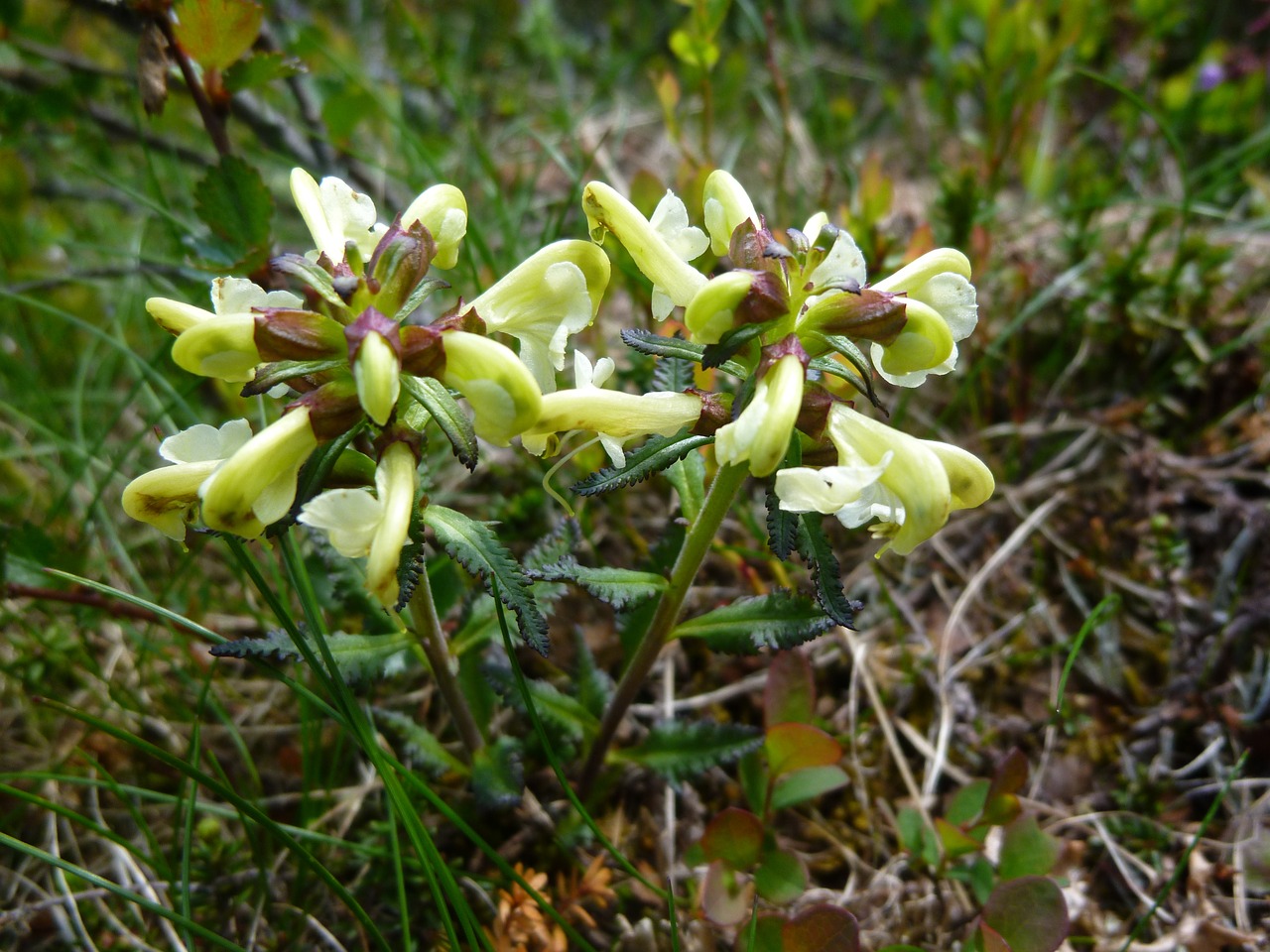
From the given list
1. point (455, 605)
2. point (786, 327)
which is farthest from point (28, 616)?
point (786, 327)

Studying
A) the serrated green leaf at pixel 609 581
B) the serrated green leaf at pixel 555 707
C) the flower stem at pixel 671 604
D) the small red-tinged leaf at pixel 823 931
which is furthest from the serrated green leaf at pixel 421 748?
the small red-tinged leaf at pixel 823 931

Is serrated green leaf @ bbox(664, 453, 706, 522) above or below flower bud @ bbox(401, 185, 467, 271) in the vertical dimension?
below

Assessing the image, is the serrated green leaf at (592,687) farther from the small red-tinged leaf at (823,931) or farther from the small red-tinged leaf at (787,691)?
the small red-tinged leaf at (823,931)

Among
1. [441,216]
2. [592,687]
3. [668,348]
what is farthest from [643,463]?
[592,687]

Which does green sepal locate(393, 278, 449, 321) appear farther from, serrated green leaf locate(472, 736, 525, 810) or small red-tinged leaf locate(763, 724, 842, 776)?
small red-tinged leaf locate(763, 724, 842, 776)

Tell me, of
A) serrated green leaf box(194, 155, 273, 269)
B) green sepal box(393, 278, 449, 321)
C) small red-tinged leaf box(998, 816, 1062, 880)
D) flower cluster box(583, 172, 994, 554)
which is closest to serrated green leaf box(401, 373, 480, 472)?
green sepal box(393, 278, 449, 321)

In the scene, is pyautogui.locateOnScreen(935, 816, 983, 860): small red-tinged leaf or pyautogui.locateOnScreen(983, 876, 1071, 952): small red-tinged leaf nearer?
pyautogui.locateOnScreen(983, 876, 1071, 952): small red-tinged leaf

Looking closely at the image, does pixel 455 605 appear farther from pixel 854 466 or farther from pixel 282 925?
pixel 854 466
